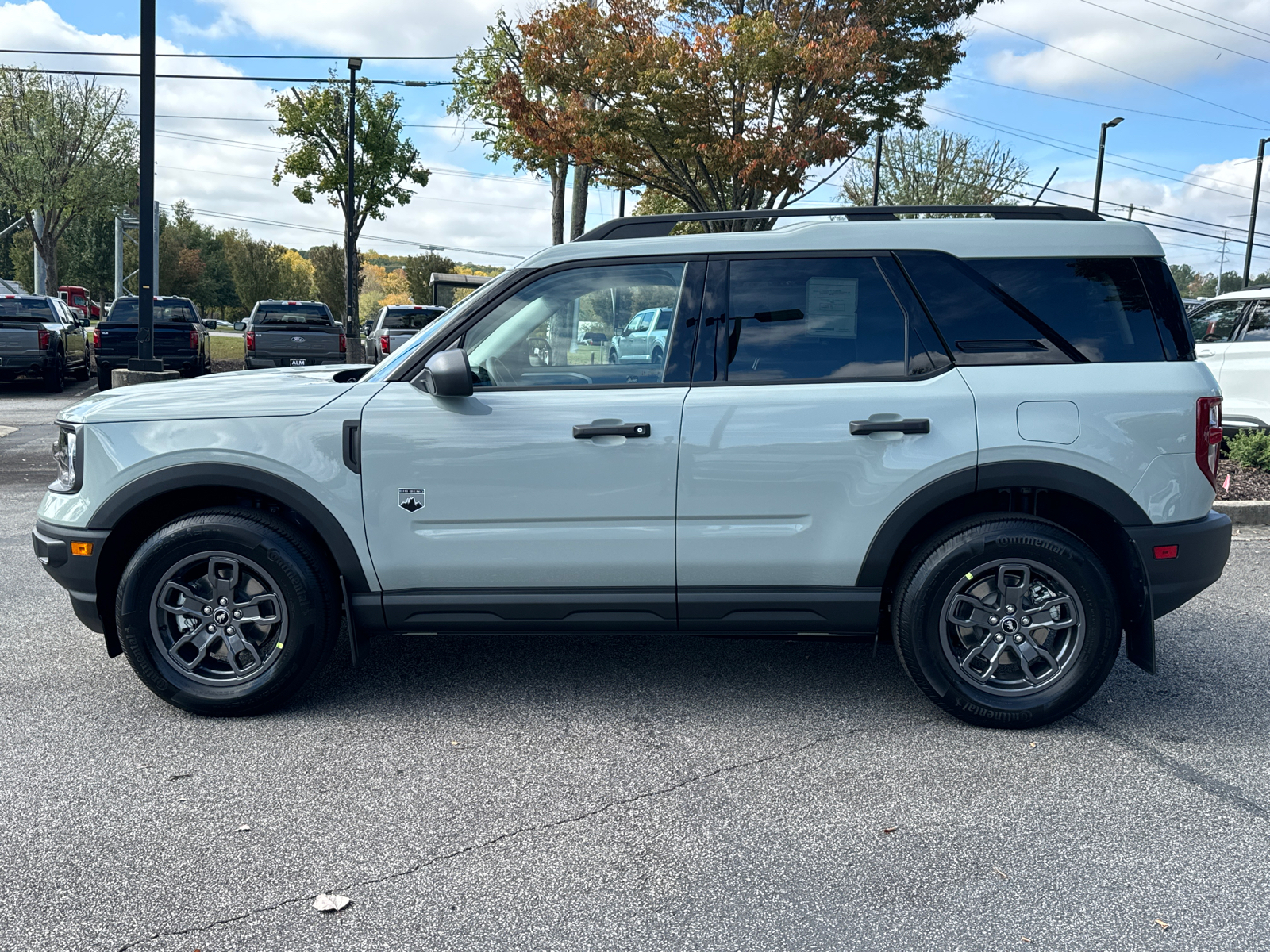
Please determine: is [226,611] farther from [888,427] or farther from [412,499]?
[888,427]

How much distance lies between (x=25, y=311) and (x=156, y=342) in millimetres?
2218

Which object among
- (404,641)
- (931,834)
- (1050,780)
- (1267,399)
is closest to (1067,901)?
(931,834)

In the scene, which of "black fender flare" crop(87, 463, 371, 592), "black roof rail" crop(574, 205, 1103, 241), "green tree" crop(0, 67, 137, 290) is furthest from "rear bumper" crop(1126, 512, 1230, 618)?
"green tree" crop(0, 67, 137, 290)

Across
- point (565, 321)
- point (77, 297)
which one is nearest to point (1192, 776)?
point (565, 321)

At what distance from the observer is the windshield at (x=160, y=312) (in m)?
20.0

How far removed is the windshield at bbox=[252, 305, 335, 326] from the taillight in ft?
64.5

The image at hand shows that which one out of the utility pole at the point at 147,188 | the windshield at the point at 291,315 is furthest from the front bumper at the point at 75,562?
the windshield at the point at 291,315

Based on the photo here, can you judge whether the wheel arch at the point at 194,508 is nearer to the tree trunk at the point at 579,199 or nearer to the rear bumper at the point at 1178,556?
the rear bumper at the point at 1178,556

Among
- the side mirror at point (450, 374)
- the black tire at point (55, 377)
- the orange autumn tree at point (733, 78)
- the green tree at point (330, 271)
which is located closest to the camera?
the side mirror at point (450, 374)

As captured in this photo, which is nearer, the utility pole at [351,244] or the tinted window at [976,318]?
the tinted window at [976,318]

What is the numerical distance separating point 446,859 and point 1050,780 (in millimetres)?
2090

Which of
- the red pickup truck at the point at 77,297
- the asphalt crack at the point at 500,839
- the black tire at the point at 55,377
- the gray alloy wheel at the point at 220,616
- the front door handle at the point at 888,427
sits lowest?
the asphalt crack at the point at 500,839

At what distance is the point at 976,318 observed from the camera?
4027mm

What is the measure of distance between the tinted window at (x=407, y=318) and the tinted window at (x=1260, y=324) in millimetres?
14792
